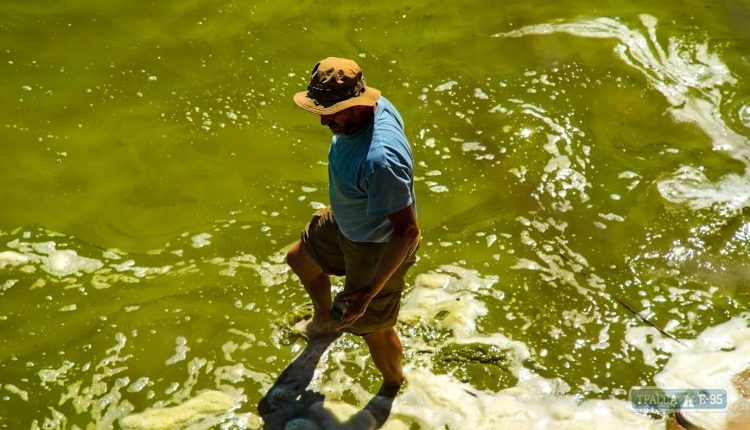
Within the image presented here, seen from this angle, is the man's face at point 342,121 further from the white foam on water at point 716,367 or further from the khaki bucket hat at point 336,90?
the white foam on water at point 716,367

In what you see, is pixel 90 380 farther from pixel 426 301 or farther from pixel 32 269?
pixel 426 301

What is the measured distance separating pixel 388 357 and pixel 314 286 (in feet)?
1.36

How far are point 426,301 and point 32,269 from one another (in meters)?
1.74

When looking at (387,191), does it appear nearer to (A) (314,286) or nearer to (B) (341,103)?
(B) (341,103)

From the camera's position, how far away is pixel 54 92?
430 centimetres

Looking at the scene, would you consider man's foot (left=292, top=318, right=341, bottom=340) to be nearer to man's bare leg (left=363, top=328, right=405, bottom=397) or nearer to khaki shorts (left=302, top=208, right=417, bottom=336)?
man's bare leg (left=363, top=328, right=405, bottom=397)

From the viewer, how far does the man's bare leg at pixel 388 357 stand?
2.74 metres

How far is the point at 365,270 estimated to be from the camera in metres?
2.60

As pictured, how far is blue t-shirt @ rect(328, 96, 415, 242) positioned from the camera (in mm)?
2232

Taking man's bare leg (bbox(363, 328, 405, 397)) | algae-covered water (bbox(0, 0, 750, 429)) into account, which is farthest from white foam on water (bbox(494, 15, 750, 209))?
man's bare leg (bbox(363, 328, 405, 397))

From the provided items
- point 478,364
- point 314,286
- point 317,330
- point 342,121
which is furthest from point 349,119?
point 478,364

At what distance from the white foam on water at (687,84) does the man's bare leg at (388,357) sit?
5.92ft

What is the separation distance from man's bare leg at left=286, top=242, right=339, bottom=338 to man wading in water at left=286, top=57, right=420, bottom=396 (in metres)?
0.10

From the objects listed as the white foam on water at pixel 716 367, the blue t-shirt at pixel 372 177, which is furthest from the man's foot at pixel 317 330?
the white foam on water at pixel 716 367
